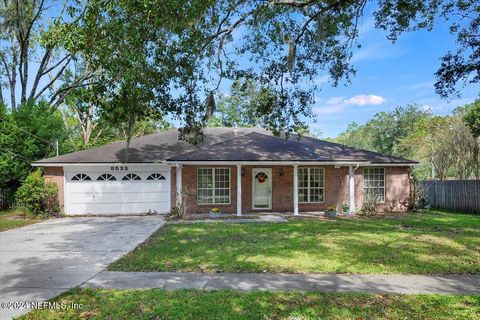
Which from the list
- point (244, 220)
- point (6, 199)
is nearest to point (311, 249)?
point (244, 220)

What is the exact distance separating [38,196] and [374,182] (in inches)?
630

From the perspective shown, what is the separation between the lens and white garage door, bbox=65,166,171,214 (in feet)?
54.4

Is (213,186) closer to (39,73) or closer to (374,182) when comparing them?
(374,182)

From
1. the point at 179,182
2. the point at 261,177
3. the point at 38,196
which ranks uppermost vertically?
the point at 261,177

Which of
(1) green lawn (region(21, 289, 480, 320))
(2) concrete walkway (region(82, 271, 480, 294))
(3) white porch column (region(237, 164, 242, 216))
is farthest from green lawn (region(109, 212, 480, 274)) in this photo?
(3) white porch column (region(237, 164, 242, 216))

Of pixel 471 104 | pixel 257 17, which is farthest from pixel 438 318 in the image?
pixel 471 104

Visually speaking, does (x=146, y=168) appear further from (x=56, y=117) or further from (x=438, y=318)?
(x=438, y=318)

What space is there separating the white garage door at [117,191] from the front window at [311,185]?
6477 mm

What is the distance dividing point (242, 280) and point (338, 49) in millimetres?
7436

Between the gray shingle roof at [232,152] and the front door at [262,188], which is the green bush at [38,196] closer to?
the gray shingle roof at [232,152]

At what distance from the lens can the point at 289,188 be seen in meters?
16.9

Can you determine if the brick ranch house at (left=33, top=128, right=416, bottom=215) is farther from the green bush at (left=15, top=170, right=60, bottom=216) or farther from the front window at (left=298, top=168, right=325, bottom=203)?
the green bush at (left=15, top=170, right=60, bottom=216)

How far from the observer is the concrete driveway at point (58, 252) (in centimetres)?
576

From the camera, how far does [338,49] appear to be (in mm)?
10320
